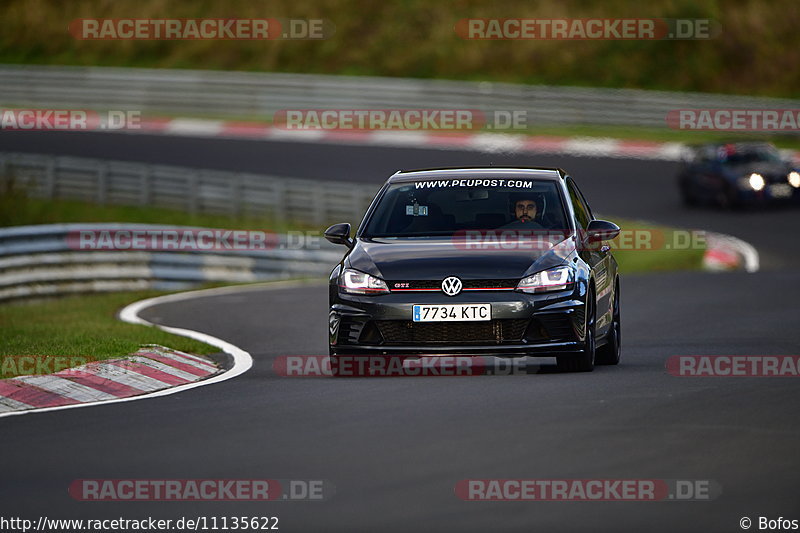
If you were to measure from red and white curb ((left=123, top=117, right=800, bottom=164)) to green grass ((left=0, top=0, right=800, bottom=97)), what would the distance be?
7.64 meters

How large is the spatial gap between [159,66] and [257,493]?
45033 mm

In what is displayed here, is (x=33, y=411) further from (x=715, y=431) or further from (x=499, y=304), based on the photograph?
(x=715, y=431)

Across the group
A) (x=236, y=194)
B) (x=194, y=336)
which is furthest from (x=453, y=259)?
(x=236, y=194)

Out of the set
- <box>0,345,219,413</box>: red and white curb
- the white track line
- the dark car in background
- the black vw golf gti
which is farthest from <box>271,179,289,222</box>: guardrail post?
the black vw golf gti

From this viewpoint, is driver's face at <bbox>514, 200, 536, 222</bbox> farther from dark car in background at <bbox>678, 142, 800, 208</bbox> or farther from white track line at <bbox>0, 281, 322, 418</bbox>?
dark car in background at <bbox>678, 142, 800, 208</bbox>

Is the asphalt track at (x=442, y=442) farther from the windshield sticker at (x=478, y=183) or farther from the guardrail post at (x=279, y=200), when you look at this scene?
the guardrail post at (x=279, y=200)

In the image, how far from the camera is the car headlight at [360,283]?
11.1m

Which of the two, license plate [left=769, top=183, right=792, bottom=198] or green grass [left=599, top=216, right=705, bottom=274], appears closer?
green grass [left=599, top=216, right=705, bottom=274]

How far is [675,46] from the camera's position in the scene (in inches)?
1941

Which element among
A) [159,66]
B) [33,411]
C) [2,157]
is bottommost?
[33,411]

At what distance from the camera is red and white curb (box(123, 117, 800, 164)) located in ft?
127

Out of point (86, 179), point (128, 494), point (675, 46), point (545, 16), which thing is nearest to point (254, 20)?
point (545, 16)

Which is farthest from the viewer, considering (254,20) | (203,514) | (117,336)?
(254,20)

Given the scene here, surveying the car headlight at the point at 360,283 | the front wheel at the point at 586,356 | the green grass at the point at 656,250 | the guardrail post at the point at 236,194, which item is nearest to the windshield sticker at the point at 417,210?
the car headlight at the point at 360,283
